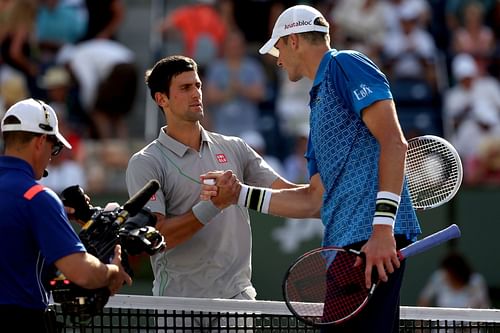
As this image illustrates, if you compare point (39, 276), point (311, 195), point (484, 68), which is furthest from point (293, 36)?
point (484, 68)

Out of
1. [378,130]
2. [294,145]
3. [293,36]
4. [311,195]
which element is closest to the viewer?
[378,130]

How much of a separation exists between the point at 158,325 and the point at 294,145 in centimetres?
628

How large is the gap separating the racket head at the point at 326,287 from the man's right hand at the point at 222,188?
0.76 m

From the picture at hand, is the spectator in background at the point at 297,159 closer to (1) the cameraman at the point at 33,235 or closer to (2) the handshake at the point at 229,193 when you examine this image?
(2) the handshake at the point at 229,193

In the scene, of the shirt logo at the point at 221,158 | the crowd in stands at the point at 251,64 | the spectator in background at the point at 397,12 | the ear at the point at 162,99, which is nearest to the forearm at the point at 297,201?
the shirt logo at the point at 221,158

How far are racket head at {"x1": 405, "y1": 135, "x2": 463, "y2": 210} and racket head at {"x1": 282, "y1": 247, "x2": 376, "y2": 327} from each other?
85 centimetres

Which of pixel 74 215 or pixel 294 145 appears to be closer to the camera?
pixel 74 215

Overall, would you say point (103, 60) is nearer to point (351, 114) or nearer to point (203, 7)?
point (203, 7)

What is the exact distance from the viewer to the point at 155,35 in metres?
14.1

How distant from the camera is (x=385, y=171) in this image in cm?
489

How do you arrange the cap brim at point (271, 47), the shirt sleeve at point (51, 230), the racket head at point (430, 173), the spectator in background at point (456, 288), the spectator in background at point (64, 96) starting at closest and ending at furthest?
1. the shirt sleeve at point (51, 230)
2. the cap brim at point (271, 47)
3. the racket head at point (430, 173)
4. the spectator in background at point (456, 288)
5. the spectator in background at point (64, 96)

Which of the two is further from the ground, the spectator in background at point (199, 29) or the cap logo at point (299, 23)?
the cap logo at point (299, 23)

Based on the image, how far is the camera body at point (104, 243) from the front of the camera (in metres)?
4.96

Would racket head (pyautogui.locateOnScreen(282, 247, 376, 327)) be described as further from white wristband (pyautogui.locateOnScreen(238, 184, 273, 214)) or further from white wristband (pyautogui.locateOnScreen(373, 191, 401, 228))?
white wristband (pyautogui.locateOnScreen(238, 184, 273, 214))
